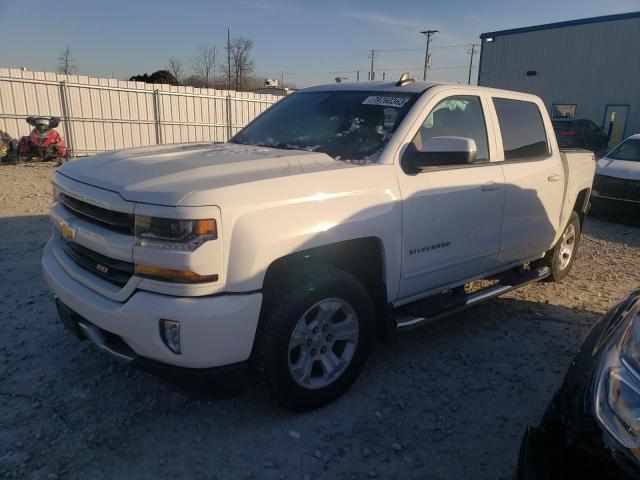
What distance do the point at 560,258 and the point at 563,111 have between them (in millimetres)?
24783

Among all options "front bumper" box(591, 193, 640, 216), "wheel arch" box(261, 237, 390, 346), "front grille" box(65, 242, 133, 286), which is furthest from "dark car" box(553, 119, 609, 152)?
"front grille" box(65, 242, 133, 286)

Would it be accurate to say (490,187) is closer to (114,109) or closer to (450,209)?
(450,209)

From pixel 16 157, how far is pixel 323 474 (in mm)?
13814

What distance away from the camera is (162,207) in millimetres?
2350

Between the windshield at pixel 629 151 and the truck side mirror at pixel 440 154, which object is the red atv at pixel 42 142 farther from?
the windshield at pixel 629 151

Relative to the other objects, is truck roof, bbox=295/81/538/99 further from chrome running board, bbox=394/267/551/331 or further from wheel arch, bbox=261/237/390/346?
chrome running board, bbox=394/267/551/331

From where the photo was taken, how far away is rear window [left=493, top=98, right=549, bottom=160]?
4086 mm

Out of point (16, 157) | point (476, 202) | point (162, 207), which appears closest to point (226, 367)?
point (162, 207)

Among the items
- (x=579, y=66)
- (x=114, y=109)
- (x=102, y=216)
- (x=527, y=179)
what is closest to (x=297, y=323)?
(x=102, y=216)

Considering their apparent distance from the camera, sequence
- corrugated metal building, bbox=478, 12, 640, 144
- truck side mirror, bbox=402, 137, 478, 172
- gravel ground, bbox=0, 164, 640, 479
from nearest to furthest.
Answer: gravel ground, bbox=0, 164, 640, 479, truck side mirror, bbox=402, 137, 478, 172, corrugated metal building, bbox=478, 12, 640, 144

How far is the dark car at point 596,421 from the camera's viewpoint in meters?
1.56

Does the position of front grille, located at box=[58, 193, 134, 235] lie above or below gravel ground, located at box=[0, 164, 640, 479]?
above

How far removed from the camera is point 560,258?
17.5 feet

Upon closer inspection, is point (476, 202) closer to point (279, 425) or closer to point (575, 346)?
→ point (575, 346)
